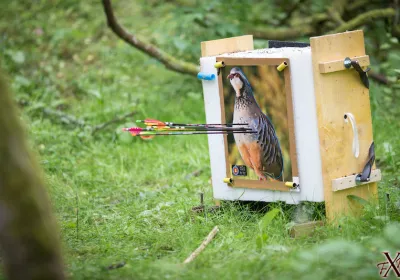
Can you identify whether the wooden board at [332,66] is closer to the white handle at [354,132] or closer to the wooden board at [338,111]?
the wooden board at [338,111]

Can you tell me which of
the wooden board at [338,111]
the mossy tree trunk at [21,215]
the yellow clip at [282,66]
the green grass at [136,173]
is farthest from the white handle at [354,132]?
the mossy tree trunk at [21,215]

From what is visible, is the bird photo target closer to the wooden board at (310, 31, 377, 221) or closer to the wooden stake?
the wooden board at (310, 31, 377, 221)

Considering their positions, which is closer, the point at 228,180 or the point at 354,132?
the point at 354,132

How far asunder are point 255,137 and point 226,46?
0.64 m

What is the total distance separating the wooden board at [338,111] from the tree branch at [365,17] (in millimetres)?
2749

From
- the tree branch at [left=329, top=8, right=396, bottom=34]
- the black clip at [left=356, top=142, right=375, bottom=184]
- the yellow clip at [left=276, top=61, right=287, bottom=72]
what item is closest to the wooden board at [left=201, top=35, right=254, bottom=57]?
the yellow clip at [left=276, top=61, right=287, bottom=72]

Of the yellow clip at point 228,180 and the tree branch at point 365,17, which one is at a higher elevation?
the tree branch at point 365,17

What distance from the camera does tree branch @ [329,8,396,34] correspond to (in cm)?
638

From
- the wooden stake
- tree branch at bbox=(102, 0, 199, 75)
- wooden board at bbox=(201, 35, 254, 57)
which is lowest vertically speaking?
the wooden stake

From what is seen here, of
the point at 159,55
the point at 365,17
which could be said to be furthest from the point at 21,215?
the point at 365,17

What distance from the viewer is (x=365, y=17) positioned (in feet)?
21.1

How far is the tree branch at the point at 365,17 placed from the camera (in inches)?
251

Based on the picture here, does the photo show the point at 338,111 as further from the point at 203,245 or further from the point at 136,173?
the point at 136,173

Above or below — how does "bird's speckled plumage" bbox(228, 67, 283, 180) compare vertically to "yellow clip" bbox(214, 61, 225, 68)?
below
